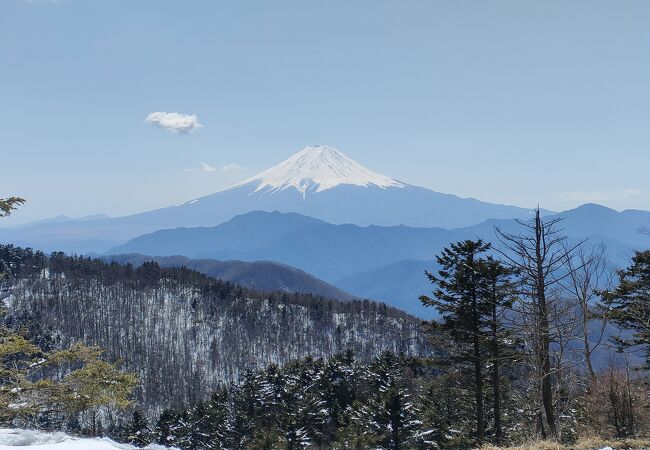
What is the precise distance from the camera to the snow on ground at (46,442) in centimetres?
808

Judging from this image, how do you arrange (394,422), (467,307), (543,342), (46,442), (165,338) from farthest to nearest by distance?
(165,338) → (394,422) → (467,307) → (543,342) → (46,442)

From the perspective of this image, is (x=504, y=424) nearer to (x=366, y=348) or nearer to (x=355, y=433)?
(x=355, y=433)

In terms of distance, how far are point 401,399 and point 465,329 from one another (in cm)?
1716

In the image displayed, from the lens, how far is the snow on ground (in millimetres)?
8078

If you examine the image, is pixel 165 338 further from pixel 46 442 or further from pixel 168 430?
pixel 46 442

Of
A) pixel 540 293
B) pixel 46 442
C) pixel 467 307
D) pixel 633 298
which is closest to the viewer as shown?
pixel 46 442

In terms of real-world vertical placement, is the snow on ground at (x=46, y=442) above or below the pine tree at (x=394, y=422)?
above

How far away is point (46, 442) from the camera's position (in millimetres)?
8734

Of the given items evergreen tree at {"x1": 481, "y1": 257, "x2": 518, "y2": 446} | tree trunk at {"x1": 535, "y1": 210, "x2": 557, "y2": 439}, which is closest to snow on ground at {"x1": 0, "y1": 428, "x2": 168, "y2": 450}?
tree trunk at {"x1": 535, "y1": 210, "x2": 557, "y2": 439}

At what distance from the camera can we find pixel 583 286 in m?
24.4

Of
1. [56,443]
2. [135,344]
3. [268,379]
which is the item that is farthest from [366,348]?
[56,443]

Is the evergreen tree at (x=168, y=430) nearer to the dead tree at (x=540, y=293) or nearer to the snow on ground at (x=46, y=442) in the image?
the dead tree at (x=540, y=293)

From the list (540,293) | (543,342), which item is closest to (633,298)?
(540,293)

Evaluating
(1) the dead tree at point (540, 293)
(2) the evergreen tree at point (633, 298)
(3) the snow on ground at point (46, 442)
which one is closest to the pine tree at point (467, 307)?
(1) the dead tree at point (540, 293)
